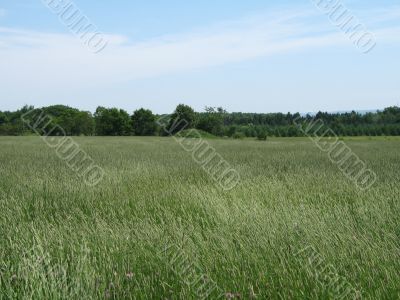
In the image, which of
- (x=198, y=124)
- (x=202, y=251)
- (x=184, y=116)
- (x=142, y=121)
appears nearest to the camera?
(x=202, y=251)

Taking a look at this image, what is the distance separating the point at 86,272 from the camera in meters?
2.79

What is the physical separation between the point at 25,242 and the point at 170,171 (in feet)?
18.1

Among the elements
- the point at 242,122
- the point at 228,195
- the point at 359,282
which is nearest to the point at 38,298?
the point at 359,282

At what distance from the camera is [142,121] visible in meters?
69.4

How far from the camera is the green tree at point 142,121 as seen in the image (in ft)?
222

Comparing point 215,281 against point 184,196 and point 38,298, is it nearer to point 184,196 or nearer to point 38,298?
point 38,298

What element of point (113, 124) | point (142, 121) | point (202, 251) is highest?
point (113, 124)

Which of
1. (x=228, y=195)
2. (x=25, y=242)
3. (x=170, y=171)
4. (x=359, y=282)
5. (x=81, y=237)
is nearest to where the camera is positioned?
(x=359, y=282)

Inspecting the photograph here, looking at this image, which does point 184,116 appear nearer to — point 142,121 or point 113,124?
point 142,121

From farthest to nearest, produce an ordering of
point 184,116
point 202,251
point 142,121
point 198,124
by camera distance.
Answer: point 142,121 < point 198,124 < point 184,116 < point 202,251

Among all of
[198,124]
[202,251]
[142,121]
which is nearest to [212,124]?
[198,124]

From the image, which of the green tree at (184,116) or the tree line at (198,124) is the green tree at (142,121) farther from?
the green tree at (184,116)

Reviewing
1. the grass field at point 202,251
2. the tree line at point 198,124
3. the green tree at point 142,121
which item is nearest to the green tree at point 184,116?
the tree line at point 198,124

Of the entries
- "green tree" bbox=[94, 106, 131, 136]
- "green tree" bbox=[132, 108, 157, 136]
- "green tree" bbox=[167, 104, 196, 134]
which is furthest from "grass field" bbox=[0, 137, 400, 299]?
"green tree" bbox=[94, 106, 131, 136]
